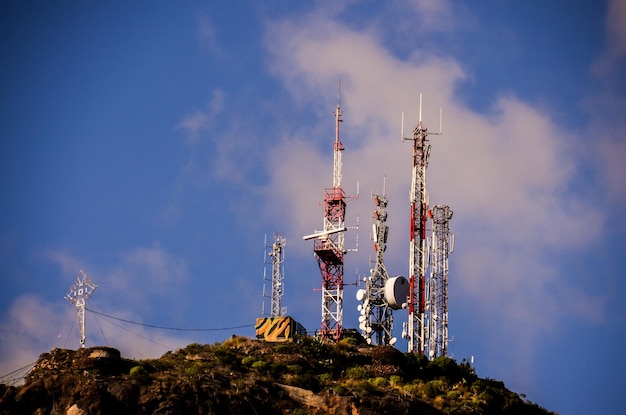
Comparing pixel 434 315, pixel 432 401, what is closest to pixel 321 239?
pixel 434 315

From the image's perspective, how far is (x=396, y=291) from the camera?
146375 millimetres

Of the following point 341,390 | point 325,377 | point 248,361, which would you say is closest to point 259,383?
point 341,390

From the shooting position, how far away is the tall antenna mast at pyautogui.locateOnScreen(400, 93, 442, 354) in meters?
145

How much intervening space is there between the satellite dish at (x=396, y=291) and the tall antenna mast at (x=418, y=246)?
1264 mm

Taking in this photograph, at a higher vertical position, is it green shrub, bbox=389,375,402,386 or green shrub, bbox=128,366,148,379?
green shrub, bbox=389,375,402,386

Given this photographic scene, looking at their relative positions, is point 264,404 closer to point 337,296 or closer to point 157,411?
point 157,411

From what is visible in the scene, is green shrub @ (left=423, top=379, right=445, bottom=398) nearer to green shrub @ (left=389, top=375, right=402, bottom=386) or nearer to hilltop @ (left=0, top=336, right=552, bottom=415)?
hilltop @ (left=0, top=336, right=552, bottom=415)

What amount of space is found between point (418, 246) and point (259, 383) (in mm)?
34797

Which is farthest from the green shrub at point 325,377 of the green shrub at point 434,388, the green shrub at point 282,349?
the green shrub at point 434,388

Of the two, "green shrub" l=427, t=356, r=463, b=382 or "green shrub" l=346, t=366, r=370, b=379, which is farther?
"green shrub" l=427, t=356, r=463, b=382

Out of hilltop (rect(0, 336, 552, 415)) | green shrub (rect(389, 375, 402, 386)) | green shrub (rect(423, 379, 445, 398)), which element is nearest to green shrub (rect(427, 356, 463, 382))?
hilltop (rect(0, 336, 552, 415))

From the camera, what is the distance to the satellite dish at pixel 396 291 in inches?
5743

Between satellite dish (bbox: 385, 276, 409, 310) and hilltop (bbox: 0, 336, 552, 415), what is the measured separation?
9653mm

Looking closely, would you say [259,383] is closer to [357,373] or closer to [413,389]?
[357,373]
